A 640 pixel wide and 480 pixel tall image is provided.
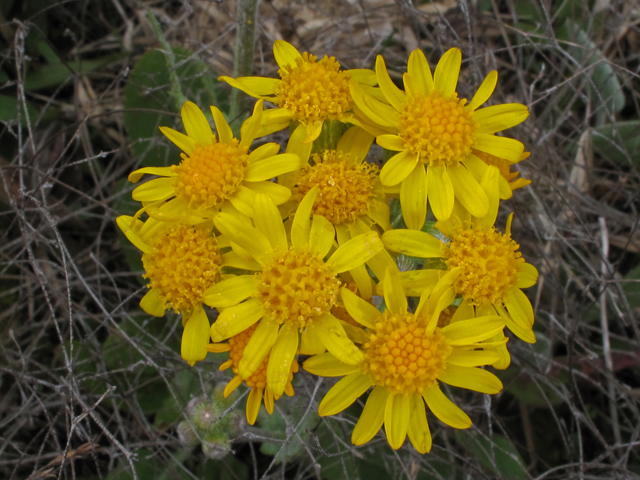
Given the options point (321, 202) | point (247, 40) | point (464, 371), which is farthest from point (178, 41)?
point (464, 371)

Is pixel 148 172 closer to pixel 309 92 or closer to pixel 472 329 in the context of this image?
pixel 309 92

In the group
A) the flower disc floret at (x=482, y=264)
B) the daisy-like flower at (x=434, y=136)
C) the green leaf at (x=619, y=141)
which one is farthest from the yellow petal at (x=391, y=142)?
the green leaf at (x=619, y=141)

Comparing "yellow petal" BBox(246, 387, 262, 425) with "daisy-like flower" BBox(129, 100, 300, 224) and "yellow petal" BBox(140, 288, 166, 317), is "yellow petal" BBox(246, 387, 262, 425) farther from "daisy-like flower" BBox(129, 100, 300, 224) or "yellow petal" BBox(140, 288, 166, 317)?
"daisy-like flower" BBox(129, 100, 300, 224)

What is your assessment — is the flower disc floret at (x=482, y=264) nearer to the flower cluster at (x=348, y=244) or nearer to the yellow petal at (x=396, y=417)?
the flower cluster at (x=348, y=244)

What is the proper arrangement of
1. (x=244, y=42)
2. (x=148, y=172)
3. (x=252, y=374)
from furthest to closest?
1. (x=244, y=42)
2. (x=148, y=172)
3. (x=252, y=374)

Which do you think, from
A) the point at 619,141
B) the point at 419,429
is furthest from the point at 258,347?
the point at 619,141

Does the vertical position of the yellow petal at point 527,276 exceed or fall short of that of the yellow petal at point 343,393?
it exceeds it
